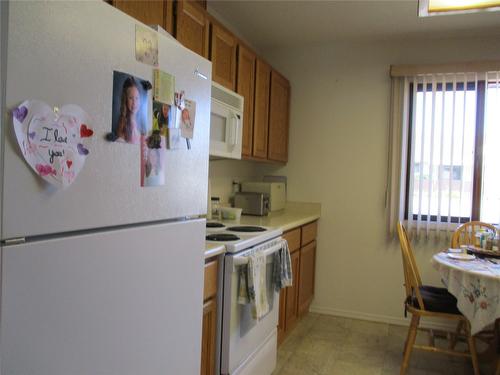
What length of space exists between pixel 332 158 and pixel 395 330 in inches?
64.0

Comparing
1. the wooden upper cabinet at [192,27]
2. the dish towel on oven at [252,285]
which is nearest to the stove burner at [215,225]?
the dish towel on oven at [252,285]

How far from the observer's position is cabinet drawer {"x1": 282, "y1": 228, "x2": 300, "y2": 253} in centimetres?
278

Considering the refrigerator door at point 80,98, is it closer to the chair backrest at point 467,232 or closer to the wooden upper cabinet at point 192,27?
the wooden upper cabinet at point 192,27

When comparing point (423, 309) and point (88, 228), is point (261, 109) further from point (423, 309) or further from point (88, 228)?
point (88, 228)

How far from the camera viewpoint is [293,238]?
2.91m

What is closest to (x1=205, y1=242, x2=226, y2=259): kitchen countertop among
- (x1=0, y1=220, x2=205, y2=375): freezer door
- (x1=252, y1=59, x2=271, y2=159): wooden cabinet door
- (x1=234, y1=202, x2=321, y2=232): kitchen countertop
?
(x1=0, y1=220, x2=205, y2=375): freezer door

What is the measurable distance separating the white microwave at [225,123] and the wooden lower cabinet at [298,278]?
29.0 inches

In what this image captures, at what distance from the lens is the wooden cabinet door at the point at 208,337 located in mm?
1674

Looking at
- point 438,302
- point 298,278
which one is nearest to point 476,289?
point 438,302

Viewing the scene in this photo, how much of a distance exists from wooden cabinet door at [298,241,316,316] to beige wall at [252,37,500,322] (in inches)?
6.7

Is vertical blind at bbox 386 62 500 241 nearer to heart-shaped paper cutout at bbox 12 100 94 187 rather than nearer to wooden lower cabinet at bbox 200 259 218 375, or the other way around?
wooden lower cabinet at bbox 200 259 218 375

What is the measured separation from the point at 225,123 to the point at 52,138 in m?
1.74

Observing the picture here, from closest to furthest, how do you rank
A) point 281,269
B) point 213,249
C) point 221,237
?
point 213,249 → point 221,237 → point 281,269

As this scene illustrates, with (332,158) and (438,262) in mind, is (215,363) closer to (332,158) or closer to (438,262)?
(438,262)
